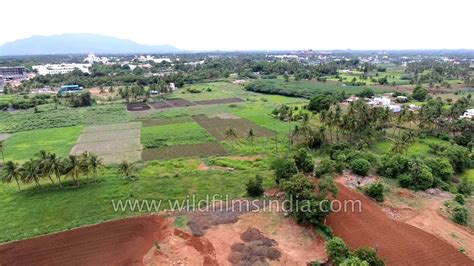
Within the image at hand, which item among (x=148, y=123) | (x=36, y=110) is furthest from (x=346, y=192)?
(x=36, y=110)

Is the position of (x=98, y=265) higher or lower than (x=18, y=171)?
lower

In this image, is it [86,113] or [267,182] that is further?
[86,113]

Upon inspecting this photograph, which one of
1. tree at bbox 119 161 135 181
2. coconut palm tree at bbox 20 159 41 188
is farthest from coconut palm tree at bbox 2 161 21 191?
tree at bbox 119 161 135 181

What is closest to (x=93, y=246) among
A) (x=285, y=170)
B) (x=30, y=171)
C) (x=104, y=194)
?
(x=104, y=194)

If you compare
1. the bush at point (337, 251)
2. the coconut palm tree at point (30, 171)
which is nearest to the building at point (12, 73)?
the coconut palm tree at point (30, 171)

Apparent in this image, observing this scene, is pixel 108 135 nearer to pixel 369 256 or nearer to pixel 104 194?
pixel 104 194

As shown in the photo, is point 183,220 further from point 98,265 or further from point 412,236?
point 412,236

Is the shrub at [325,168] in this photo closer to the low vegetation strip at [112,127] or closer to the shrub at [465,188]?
the shrub at [465,188]
